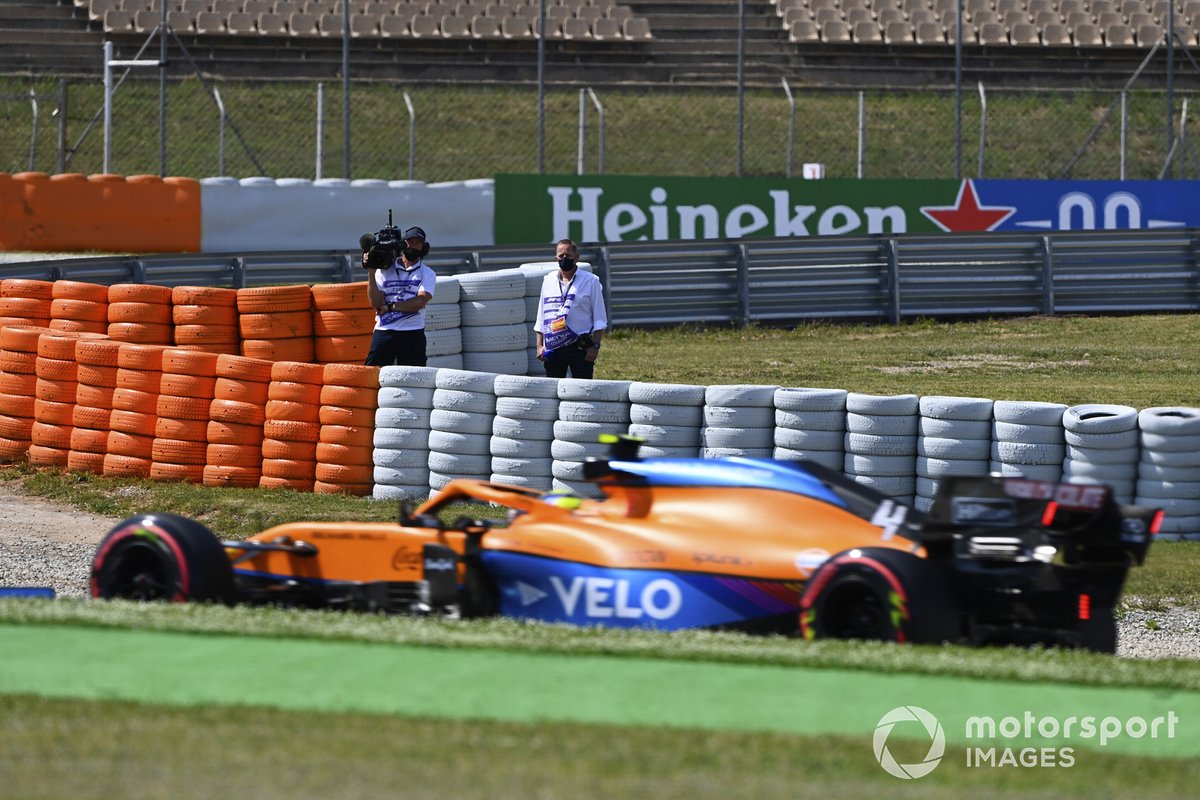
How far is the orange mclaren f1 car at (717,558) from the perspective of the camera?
667 centimetres

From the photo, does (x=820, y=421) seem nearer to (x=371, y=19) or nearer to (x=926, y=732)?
(x=926, y=732)

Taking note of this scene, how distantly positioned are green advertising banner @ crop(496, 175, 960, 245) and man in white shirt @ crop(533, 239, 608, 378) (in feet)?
35.2

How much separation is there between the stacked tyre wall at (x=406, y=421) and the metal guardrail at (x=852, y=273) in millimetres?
5085

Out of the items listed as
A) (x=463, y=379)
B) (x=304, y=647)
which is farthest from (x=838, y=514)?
(x=463, y=379)

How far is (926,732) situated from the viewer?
555cm

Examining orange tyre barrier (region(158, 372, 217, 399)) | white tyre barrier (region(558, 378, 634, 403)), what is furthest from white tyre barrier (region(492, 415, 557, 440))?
orange tyre barrier (region(158, 372, 217, 399))

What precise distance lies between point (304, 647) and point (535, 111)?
22.3 meters

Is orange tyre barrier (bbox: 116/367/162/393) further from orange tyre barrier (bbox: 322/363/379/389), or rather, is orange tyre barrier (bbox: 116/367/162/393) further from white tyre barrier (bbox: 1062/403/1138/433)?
white tyre barrier (bbox: 1062/403/1138/433)

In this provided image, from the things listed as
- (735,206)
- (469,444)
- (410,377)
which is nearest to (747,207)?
(735,206)

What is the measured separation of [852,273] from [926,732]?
15957mm

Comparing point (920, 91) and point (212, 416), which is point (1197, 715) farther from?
point (920, 91)

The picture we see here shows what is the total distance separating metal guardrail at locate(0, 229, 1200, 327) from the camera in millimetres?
20156

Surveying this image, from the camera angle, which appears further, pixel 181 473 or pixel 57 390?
pixel 57 390

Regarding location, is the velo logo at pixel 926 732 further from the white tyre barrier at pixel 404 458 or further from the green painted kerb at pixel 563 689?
the white tyre barrier at pixel 404 458
